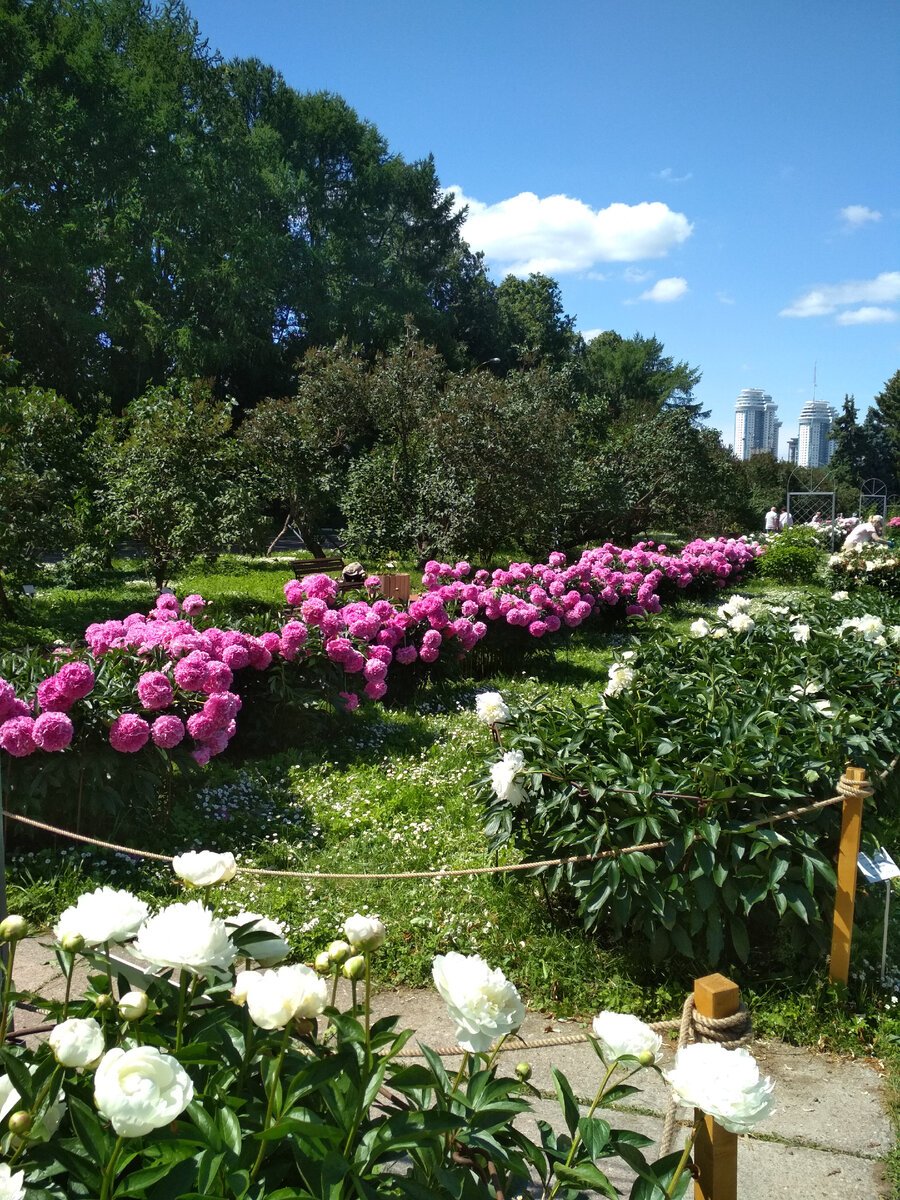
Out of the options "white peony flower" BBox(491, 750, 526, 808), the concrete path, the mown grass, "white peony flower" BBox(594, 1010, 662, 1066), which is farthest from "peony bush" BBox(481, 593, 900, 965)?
"white peony flower" BBox(594, 1010, 662, 1066)

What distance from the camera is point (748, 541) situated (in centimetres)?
1912

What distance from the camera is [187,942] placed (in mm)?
1196

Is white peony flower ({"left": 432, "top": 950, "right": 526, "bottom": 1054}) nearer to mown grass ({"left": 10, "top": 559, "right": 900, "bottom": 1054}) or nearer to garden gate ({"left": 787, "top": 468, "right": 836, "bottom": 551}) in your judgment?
mown grass ({"left": 10, "top": 559, "right": 900, "bottom": 1054})

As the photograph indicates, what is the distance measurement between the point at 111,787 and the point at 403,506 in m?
11.3

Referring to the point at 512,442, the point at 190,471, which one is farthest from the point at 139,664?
the point at 512,442

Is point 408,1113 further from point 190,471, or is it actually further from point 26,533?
point 190,471

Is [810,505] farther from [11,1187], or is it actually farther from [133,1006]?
[11,1187]

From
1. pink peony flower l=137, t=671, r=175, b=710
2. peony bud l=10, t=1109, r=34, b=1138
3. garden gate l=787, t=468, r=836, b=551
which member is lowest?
pink peony flower l=137, t=671, r=175, b=710

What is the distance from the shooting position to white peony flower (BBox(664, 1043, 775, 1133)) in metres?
1.21

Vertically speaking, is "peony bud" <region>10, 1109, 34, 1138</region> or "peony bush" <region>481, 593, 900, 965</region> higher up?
"peony bud" <region>10, 1109, 34, 1138</region>

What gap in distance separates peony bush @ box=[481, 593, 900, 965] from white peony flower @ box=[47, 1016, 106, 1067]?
2109mm

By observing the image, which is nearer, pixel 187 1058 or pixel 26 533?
pixel 187 1058

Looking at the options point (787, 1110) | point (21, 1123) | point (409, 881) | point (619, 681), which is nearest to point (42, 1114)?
point (21, 1123)

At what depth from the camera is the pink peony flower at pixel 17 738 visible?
3959 mm
